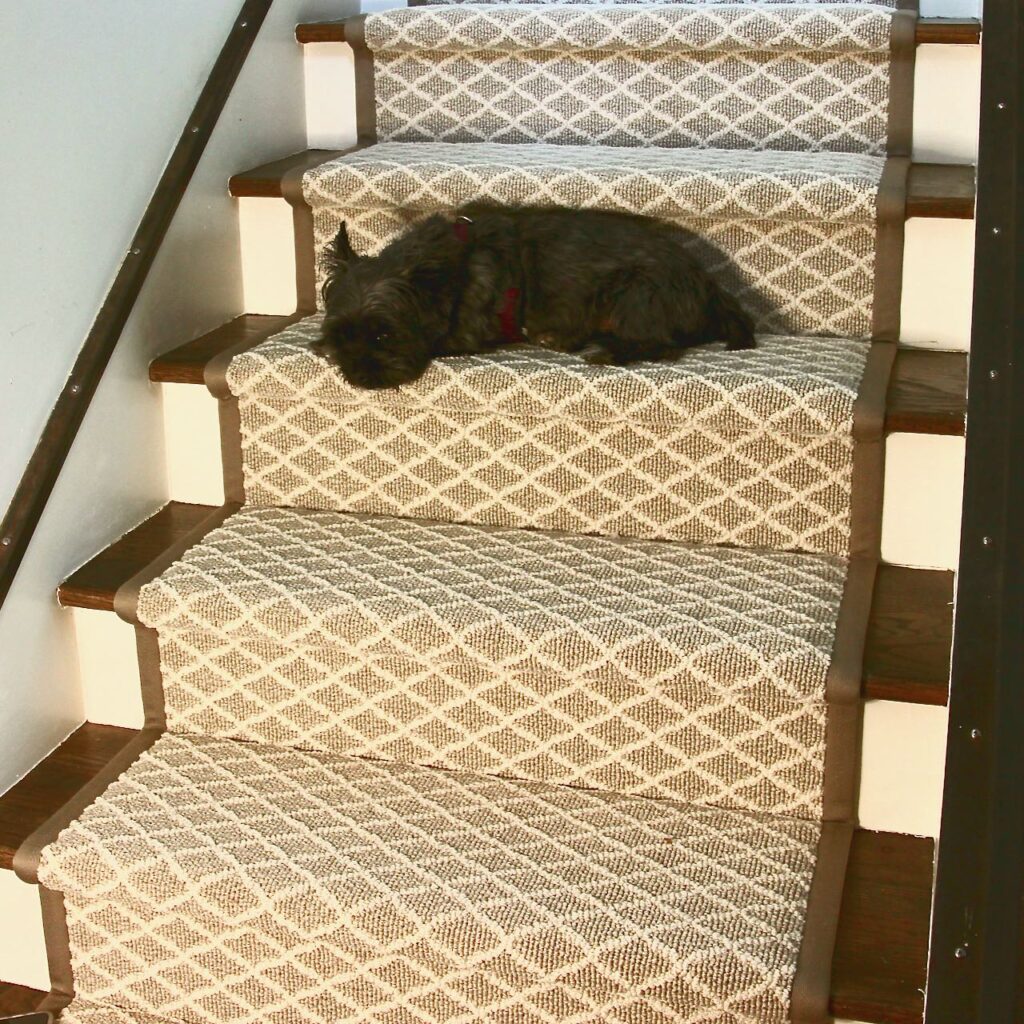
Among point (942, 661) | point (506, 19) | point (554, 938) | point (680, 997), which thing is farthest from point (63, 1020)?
point (506, 19)

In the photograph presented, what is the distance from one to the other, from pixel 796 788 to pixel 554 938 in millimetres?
422

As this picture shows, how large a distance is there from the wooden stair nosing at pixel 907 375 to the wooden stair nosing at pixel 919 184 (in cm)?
23

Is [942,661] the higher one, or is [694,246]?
[694,246]

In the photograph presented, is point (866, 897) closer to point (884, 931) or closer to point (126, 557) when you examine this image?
point (884, 931)

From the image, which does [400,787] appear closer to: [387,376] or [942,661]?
[387,376]

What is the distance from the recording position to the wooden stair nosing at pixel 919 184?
213 cm

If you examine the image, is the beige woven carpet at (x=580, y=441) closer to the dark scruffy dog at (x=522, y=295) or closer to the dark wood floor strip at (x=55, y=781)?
the dark scruffy dog at (x=522, y=295)

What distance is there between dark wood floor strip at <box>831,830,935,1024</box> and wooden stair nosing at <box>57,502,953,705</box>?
0.72ft

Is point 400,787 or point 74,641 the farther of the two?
point 74,641

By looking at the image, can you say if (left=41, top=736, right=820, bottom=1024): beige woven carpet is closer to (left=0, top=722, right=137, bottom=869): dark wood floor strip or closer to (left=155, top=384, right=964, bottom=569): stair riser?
(left=0, top=722, right=137, bottom=869): dark wood floor strip

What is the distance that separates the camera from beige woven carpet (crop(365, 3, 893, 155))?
2.49 meters

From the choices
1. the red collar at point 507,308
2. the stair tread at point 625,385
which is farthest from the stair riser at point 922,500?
the red collar at point 507,308

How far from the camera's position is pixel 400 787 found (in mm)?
1903

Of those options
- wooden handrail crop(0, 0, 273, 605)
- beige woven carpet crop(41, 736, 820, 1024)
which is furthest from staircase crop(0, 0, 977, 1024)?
wooden handrail crop(0, 0, 273, 605)
